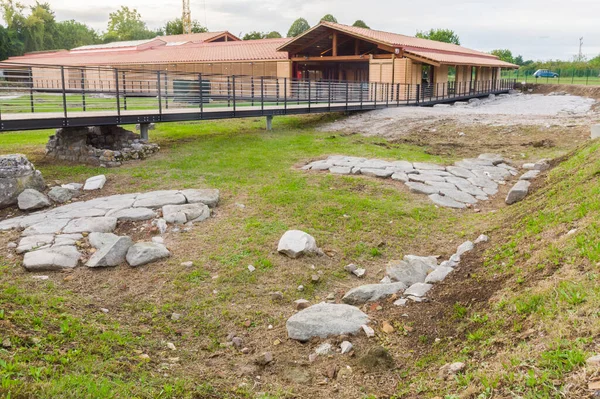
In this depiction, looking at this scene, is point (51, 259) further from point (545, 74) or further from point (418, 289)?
point (545, 74)

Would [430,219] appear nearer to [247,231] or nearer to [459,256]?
[459,256]

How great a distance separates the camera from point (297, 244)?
703 centimetres

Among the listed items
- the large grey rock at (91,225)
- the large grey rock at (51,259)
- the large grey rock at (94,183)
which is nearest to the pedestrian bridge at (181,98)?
the large grey rock at (94,183)

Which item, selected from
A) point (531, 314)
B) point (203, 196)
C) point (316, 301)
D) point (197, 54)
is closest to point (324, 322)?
point (316, 301)

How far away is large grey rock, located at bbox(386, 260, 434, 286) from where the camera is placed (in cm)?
639

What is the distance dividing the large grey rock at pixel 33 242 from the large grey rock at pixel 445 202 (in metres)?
6.31

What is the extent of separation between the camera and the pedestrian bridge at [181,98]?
11836 mm

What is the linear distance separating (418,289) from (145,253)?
343 cm

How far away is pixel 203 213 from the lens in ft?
27.9

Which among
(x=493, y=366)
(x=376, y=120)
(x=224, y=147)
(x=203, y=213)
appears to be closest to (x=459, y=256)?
(x=493, y=366)

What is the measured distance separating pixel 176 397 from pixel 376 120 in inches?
686

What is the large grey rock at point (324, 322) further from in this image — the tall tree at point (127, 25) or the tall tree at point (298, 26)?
the tall tree at point (127, 25)

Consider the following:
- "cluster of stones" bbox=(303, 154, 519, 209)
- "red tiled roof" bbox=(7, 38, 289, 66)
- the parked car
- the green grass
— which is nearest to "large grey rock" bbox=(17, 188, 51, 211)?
the green grass

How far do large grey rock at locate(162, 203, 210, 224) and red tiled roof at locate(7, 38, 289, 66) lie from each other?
79.9ft
